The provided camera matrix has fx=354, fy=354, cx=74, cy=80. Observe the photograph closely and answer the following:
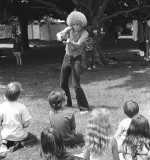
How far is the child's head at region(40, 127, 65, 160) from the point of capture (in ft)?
12.1

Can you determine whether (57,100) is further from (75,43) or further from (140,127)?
(75,43)

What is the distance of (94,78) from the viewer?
40.0 ft

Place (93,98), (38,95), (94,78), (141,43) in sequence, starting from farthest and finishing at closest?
(141,43), (94,78), (38,95), (93,98)

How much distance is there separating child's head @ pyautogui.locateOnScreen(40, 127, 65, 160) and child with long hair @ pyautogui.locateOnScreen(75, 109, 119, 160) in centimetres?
40

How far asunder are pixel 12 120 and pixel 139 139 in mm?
2182

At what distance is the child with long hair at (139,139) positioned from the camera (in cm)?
397

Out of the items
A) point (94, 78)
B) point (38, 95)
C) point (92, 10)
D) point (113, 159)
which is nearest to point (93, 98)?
point (38, 95)

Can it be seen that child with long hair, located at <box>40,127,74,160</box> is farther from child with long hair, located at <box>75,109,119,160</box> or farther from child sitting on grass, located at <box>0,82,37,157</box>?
child sitting on grass, located at <box>0,82,37,157</box>

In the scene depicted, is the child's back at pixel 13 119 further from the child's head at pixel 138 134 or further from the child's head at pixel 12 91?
the child's head at pixel 138 134

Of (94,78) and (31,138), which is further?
(94,78)

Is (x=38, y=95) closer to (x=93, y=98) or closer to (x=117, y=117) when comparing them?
(x=93, y=98)

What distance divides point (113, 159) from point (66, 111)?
1480mm

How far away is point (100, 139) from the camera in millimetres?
3928

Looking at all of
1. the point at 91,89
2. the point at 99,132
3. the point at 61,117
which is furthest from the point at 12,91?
the point at 91,89
